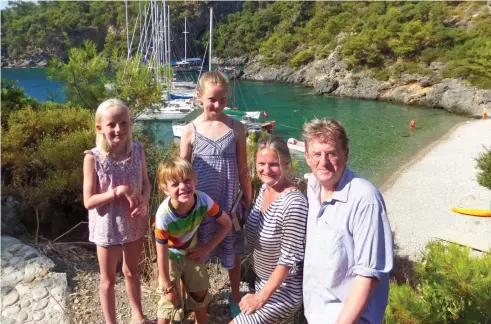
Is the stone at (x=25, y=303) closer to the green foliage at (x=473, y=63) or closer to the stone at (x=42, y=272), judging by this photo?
the stone at (x=42, y=272)

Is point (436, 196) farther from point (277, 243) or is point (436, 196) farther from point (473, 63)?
point (473, 63)

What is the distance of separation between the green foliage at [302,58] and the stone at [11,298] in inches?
1871

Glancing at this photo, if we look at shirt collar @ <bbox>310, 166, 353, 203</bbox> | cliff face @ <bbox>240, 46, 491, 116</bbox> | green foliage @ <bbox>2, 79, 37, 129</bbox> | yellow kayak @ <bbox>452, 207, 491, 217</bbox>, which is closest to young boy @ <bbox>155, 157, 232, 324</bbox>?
shirt collar @ <bbox>310, 166, 353, 203</bbox>

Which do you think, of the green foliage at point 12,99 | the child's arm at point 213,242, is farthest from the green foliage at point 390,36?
the child's arm at point 213,242

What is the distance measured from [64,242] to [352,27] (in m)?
48.6

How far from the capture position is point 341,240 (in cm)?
158

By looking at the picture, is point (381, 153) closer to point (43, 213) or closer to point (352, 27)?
point (43, 213)

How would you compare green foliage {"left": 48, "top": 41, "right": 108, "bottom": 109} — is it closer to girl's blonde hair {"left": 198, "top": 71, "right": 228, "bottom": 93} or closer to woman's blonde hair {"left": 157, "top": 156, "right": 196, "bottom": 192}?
girl's blonde hair {"left": 198, "top": 71, "right": 228, "bottom": 93}

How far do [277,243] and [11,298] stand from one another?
1995 millimetres

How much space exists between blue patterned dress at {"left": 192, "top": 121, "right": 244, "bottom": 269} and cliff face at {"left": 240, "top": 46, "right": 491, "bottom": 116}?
93.8 ft

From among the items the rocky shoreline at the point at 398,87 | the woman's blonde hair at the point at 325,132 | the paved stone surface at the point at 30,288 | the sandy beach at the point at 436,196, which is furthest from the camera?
the rocky shoreline at the point at 398,87

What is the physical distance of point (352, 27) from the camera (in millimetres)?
47500

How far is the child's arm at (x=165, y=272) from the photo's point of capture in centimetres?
221

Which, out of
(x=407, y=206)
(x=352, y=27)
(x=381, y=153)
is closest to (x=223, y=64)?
(x=352, y=27)
